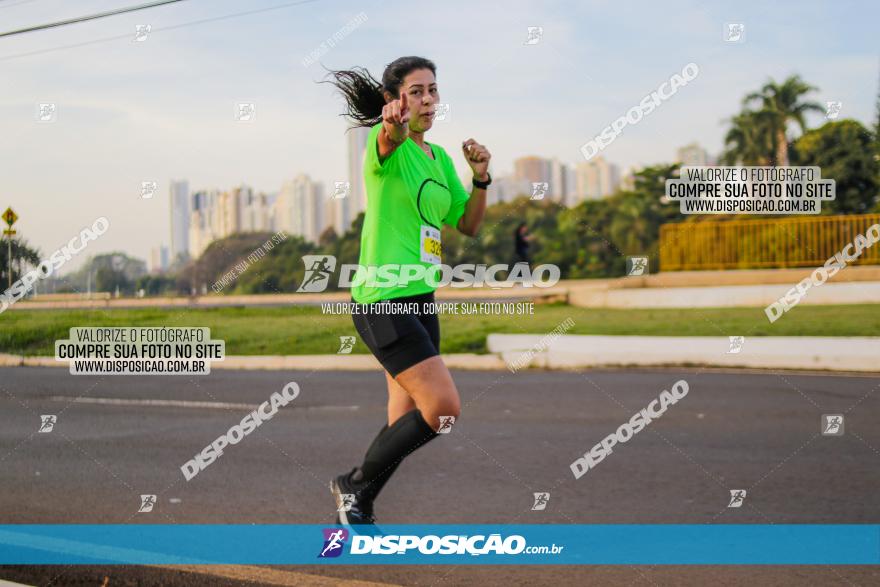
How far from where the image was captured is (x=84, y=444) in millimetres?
7867

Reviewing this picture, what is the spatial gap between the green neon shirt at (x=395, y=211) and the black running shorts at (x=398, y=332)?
0.05 metres

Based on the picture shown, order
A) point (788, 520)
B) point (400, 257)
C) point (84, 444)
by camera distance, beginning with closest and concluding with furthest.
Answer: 1. point (400, 257)
2. point (788, 520)
3. point (84, 444)

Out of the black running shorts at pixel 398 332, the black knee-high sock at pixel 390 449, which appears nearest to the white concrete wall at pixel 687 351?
the black knee-high sock at pixel 390 449

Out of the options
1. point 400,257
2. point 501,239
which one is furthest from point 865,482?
point 501,239

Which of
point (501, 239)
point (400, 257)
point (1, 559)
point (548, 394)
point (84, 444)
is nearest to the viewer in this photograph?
point (400, 257)

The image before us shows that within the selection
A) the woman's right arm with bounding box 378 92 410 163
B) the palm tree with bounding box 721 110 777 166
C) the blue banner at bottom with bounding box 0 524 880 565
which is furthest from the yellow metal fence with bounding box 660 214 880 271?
the woman's right arm with bounding box 378 92 410 163

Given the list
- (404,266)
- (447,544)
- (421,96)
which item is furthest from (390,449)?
(421,96)

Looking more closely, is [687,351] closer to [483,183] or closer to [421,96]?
[483,183]

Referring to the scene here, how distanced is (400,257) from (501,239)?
3174 centimetres

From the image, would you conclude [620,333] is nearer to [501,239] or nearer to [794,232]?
[794,232]

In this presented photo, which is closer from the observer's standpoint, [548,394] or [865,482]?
[865,482]

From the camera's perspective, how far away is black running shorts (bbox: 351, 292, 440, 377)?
401 centimetres

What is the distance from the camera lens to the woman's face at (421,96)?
4.04m

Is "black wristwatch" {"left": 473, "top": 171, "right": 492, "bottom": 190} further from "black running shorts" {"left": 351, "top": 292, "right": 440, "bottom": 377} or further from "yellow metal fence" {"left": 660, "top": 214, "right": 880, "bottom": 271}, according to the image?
"yellow metal fence" {"left": 660, "top": 214, "right": 880, "bottom": 271}
